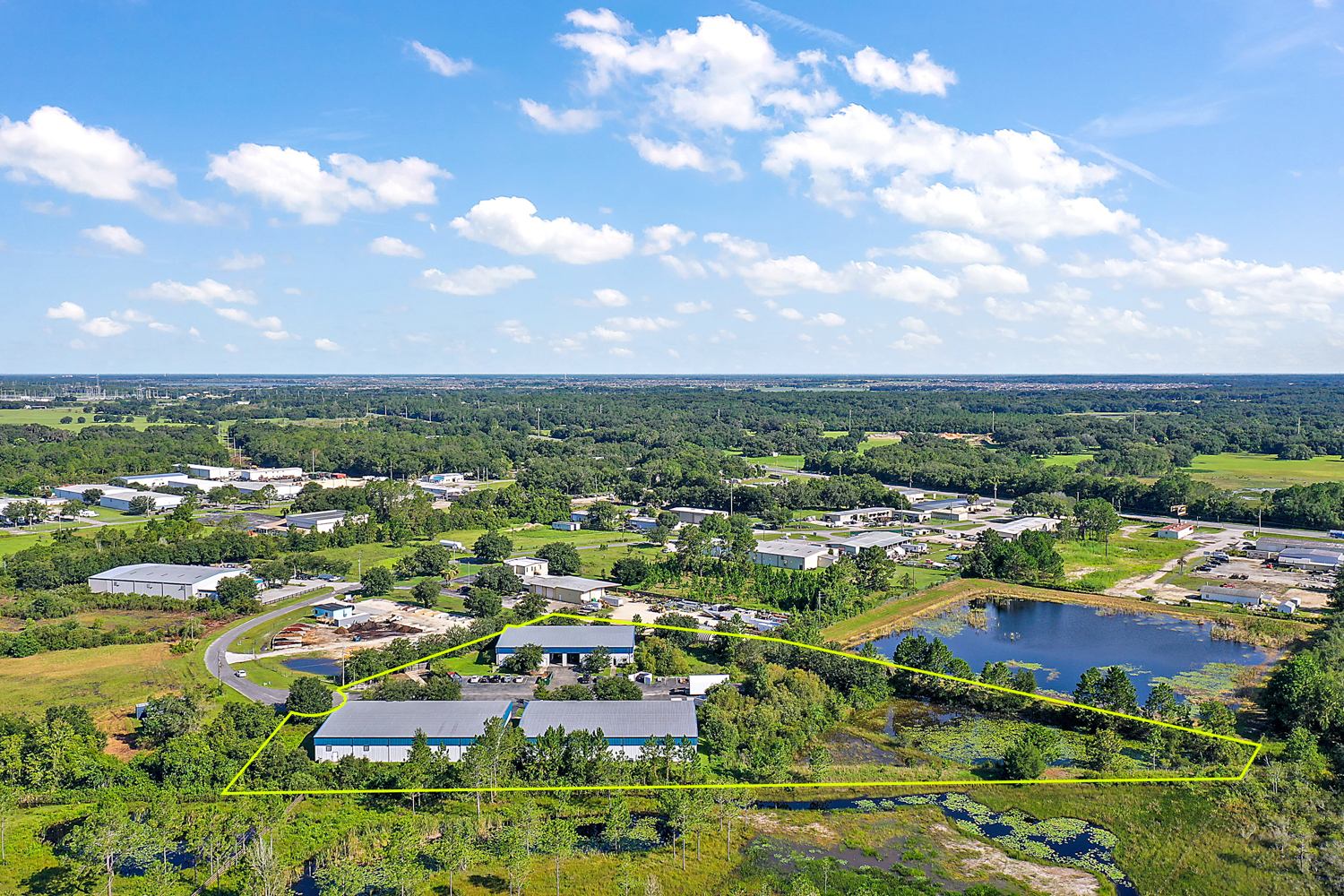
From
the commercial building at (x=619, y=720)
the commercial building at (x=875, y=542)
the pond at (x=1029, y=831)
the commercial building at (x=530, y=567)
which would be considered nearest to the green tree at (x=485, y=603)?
the commercial building at (x=530, y=567)

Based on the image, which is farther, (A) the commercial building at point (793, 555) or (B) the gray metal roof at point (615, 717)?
(A) the commercial building at point (793, 555)

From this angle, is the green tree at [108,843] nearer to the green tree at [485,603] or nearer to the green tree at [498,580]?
the green tree at [485,603]

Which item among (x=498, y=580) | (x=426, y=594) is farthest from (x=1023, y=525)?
(x=426, y=594)

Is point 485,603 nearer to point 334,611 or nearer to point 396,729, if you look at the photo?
point 334,611

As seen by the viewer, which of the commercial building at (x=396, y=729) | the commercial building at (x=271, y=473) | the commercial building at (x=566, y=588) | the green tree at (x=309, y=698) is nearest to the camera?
the commercial building at (x=396, y=729)

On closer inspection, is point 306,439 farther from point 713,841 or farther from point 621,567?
point 713,841
